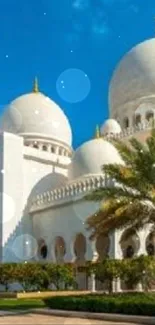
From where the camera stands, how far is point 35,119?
113ft

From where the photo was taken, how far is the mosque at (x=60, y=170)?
85.0 feet

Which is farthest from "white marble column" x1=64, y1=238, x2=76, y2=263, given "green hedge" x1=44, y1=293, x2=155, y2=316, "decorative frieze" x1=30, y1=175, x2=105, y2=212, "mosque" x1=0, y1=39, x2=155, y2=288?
"green hedge" x1=44, y1=293, x2=155, y2=316

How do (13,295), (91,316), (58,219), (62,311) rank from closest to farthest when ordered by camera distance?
(91,316) → (62,311) → (13,295) → (58,219)

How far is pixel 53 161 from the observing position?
31.6 meters

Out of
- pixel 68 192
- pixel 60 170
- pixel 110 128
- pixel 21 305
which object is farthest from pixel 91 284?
pixel 110 128

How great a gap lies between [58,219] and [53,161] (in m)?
5.21

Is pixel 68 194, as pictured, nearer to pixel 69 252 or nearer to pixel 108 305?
pixel 69 252

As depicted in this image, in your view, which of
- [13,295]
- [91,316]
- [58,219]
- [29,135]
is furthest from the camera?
[29,135]

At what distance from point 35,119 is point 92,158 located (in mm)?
7061

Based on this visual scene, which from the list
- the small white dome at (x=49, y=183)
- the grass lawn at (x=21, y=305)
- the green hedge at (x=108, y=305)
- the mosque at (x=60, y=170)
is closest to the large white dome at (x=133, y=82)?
the mosque at (x=60, y=170)

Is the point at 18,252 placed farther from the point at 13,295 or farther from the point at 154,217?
the point at 154,217

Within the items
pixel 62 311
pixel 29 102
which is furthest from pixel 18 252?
pixel 62 311

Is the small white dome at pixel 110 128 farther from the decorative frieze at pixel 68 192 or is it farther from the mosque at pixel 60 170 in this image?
the decorative frieze at pixel 68 192

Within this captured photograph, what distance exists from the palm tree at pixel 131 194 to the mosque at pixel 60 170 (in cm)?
749
